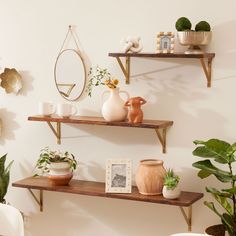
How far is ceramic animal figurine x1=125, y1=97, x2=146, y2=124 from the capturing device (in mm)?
3441

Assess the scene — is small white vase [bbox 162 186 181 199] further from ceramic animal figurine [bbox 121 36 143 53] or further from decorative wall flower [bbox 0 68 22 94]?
decorative wall flower [bbox 0 68 22 94]

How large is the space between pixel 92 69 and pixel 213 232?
1.24 meters

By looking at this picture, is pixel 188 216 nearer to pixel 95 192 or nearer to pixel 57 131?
pixel 95 192

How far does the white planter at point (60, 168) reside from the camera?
3.66 metres

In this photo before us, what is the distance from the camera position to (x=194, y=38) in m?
3.27

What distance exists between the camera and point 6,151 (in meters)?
4.12

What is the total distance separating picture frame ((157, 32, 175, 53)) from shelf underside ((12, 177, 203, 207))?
0.82 meters

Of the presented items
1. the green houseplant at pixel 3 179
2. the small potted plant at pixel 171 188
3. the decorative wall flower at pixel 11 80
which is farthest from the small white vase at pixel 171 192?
the decorative wall flower at pixel 11 80

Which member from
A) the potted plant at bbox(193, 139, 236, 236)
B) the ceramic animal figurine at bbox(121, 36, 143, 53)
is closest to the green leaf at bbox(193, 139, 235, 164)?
the potted plant at bbox(193, 139, 236, 236)

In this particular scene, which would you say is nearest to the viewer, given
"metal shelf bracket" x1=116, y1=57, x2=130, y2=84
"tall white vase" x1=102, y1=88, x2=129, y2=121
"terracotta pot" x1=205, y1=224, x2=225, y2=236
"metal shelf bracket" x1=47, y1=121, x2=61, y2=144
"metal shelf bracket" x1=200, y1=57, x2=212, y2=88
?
"terracotta pot" x1=205, y1=224, x2=225, y2=236

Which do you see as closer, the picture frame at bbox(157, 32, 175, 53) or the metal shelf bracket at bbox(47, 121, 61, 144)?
the picture frame at bbox(157, 32, 175, 53)

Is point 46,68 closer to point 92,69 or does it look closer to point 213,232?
point 92,69

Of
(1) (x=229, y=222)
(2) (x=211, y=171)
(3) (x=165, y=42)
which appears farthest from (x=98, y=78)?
(1) (x=229, y=222)

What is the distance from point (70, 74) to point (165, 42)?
72cm
